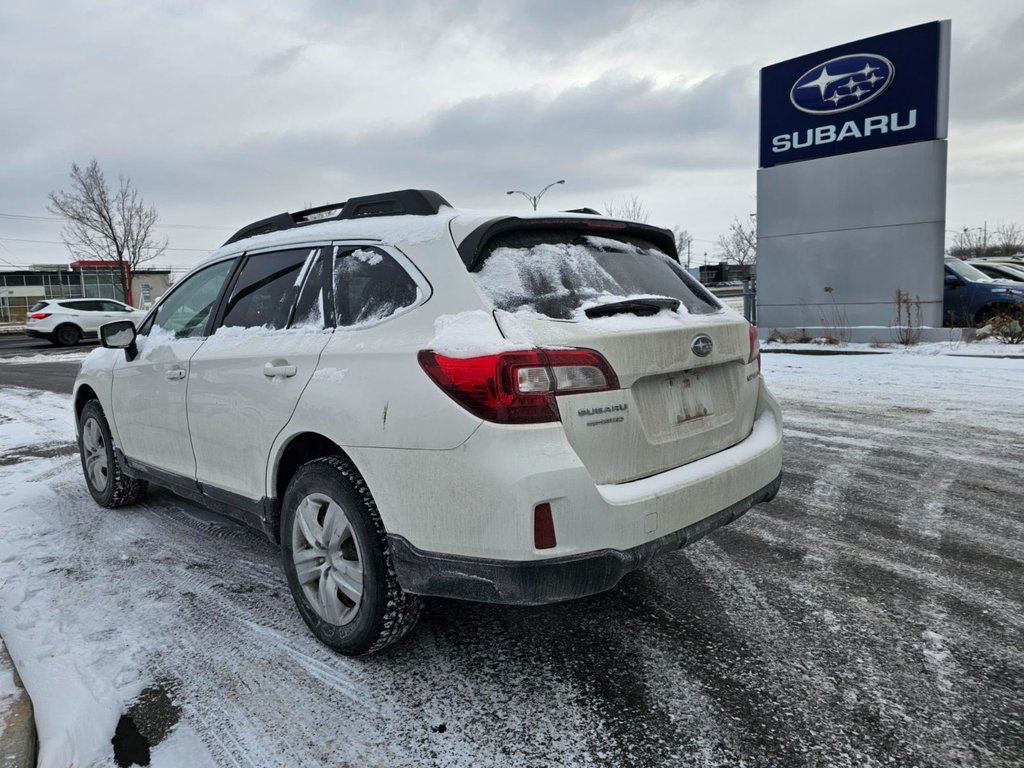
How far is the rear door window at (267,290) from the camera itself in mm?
3215

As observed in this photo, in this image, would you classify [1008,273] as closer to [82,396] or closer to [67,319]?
[82,396]

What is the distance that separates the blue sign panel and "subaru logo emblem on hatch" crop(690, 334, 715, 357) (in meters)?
14.0

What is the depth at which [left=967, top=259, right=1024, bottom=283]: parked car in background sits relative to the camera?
14.1 metres

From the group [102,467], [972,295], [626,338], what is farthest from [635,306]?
[972,295]

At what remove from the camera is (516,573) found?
2.27 metres

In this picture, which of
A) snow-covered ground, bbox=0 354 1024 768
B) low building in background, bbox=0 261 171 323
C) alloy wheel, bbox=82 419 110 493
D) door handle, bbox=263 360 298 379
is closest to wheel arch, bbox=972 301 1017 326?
snow-covered ground, bbox=0 354 1024 768

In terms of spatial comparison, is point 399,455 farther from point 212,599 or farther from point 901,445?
point 901,445

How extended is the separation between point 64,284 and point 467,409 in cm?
6860

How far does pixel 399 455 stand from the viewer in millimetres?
2418

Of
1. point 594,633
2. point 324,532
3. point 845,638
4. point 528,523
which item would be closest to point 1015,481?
point 845,638

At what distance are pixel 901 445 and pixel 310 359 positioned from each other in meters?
5.30

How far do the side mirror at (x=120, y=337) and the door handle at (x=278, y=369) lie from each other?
1837mm

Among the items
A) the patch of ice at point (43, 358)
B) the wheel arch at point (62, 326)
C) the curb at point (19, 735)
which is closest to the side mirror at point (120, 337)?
the curb at point (19, 735)

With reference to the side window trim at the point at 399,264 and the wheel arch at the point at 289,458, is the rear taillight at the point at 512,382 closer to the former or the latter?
the side window trim at the point at 399,264
